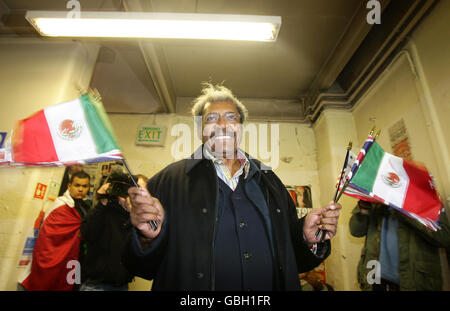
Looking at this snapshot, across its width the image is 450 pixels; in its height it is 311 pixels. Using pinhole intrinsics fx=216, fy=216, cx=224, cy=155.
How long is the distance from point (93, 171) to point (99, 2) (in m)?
2.83

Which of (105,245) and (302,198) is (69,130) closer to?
(105,245)

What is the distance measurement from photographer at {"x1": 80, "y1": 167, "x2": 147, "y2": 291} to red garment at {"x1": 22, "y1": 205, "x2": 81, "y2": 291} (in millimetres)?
233

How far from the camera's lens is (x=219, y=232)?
1.11m

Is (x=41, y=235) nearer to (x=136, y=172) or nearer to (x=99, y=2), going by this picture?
(x=136, y=172)

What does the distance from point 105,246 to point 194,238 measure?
1712mm

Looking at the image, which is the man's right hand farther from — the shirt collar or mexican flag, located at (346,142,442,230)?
mexican flag, located at (346,142,442,230)

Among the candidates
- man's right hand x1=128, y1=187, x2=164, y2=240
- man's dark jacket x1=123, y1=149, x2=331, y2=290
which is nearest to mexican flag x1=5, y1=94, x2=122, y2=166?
man's right hand x1=128, y1=187, x2=164, y2=240

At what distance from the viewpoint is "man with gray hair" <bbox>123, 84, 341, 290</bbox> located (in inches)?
39.4

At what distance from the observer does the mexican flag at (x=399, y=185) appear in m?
1.27

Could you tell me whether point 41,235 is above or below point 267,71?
below

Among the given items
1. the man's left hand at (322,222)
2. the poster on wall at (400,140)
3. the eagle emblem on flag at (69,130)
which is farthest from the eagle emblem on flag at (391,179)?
the eagle emblem on flag at (69,130)

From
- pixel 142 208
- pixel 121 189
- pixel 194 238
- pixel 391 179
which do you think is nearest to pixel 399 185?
pixel 391 179
